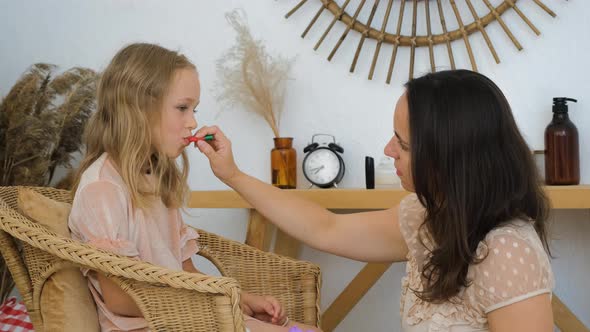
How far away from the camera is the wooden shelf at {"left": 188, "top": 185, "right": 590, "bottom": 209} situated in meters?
2.02

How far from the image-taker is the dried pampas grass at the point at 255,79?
8.30 ft

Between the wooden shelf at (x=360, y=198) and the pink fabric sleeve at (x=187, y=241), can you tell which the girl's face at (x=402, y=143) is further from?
the wooden shelf at (x=360, y=198)

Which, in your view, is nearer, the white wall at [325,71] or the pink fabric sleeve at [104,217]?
the pink fabric sleeve at [104,217]

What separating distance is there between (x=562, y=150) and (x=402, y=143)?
0.99 m

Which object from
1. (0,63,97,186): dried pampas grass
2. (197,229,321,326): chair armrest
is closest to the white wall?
(0,63,97,186): dried pampas grass

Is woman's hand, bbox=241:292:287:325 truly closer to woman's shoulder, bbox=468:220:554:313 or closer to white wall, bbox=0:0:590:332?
woman's shoulder, bbox=468:220:554:313

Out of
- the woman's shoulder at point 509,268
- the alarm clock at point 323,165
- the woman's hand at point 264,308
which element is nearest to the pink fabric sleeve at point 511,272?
the woman's shoulder at point 509,268

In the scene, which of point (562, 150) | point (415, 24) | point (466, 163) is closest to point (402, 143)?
point (466, 163)

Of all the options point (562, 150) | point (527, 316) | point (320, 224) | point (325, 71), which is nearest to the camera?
point (527, 316)

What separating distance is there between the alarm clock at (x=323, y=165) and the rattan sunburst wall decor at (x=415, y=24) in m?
0.31

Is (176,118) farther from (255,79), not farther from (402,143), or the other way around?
(255,79)

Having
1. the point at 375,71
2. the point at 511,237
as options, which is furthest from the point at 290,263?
the point at 375,71

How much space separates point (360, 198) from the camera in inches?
87.8

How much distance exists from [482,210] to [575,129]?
1057 millimetres
